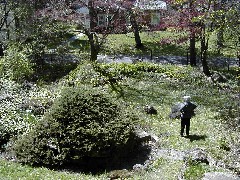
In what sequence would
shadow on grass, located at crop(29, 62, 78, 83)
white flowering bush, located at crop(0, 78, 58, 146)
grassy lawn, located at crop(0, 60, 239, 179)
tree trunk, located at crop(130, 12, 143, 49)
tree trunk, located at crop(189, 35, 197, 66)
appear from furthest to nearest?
tree trunk, located at crop(130, 12, 143, 49) < tree trunk, located at crop(189, 35, 197, 66) < shadow on grass, located at crop(29, 62, 78, 83) < white flowering bush, located at crop(0, 78, 58, 146) < grassy lawn, located at crop(0, 60, 239, 179)

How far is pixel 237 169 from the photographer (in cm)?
1557

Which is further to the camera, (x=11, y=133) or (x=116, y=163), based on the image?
(x=11, y=133)

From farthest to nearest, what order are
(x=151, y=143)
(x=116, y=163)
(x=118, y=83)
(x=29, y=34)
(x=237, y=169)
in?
(x=29, y=34) < (x=118, y=83) < (x=151, y=143) < (x=116, y=163) < (x=237, y=169)

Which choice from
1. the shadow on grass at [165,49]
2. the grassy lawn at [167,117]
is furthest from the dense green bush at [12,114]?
the shadow on grass at [165,49]

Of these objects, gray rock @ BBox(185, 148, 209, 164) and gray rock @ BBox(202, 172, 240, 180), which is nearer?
gray rock @ BBox(202, 172, 240, 180)

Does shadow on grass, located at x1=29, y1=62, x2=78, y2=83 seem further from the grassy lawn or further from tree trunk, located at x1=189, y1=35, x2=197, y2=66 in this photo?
tree trunk, located at x1=189, y1=35, x2=197, y2=66

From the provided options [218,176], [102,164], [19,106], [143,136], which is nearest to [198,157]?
[218,176]

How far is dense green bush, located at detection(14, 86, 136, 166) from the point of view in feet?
52.9

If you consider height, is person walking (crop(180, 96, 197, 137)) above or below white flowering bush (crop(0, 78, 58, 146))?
above

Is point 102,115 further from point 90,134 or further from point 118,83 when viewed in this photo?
point 118,83

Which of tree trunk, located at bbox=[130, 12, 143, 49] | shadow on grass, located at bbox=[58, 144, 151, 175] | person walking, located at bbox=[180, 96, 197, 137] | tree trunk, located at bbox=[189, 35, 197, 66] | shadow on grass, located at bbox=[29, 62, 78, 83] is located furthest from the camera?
tree trunk, located at bbox=[130, 12, 143, 49]

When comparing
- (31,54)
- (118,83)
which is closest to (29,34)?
(31,54)

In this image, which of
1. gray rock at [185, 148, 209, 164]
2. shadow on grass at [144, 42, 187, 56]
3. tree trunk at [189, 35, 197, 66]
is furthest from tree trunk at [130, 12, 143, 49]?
gray rock at [185, 148, 209, 164]

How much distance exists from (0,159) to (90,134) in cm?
388
